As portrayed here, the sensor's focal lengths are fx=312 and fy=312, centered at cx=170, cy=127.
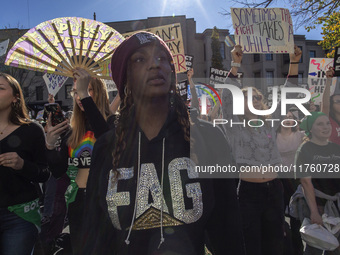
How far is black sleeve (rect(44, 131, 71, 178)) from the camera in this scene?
2.84m

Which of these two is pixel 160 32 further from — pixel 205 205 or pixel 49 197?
pixel 205 205

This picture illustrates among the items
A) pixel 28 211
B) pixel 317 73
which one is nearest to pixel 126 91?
pixel 28 211

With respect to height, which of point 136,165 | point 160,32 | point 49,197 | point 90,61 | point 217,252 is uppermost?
point 160,32

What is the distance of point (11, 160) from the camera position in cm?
253

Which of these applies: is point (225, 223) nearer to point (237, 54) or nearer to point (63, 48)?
point (63, 48)

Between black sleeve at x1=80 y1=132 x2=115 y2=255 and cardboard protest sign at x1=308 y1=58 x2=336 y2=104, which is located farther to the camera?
cardboard protest sign at x1=308 y1=58 x2=336 y2=104

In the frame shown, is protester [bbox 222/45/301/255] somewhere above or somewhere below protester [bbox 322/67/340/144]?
below

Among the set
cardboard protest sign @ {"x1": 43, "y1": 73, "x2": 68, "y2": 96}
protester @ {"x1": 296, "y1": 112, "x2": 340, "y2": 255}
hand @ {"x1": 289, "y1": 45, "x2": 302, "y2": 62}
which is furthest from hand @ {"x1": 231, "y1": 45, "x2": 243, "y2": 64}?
cardboard protest sign @ {"x1": 43, "y1": 73, "x2": 68, "y2": 96}

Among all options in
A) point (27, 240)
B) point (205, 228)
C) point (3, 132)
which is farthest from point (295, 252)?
point (3, 132)

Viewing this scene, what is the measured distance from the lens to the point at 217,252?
158 centimetres

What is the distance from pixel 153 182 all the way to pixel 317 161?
2.72 meters

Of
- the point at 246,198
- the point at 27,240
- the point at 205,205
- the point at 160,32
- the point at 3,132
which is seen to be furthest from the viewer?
the point at 160,32

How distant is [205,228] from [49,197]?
13.7 feet

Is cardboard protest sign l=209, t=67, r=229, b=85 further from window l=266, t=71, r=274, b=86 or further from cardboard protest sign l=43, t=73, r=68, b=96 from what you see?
window l=266, t=71, r=274, b=86
